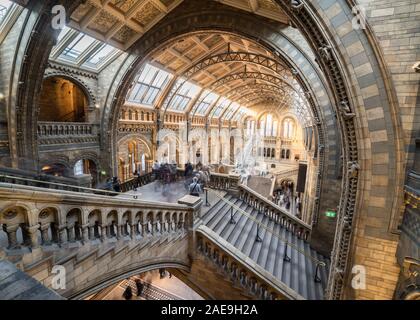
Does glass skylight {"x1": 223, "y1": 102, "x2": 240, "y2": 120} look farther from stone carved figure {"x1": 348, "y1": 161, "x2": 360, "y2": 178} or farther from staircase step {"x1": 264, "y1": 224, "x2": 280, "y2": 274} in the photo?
stone carved figure {"x1": 348, "y1": 161, "x2": 360, "y2": 178}

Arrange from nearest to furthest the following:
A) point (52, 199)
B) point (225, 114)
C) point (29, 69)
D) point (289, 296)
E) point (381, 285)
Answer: point (52, 199) < point (381, 285) < point (289, 296) < point (29, 69) < point (225, 114)

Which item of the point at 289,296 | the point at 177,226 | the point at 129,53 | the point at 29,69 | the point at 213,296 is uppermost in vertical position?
the point at 129,53

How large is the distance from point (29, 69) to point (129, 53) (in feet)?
17.8

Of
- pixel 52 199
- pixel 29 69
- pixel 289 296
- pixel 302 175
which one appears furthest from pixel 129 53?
pixel 302 175

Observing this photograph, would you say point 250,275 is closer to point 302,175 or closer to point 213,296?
point 213,296

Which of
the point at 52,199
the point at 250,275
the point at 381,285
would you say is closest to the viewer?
the point at 52,199

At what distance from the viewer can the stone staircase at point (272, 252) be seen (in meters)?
A: 7.08

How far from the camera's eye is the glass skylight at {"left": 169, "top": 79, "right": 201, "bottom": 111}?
2019cm

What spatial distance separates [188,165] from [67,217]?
8835 mm

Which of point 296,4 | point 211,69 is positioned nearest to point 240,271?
point 296,4

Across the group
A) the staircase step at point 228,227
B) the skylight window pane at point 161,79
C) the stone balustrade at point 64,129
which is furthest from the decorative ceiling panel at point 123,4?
the staircase step at point 228,227

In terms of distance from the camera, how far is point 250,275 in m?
6.38

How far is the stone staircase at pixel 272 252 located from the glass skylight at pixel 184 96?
1396cm

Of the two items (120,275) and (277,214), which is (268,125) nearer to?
(277,214)
